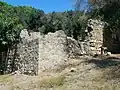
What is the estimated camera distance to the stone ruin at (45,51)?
18391mm

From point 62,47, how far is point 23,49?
84.6 inches

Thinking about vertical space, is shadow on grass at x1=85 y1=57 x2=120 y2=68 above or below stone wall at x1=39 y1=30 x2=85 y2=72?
below

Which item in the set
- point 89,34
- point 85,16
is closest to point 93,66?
point 89,34

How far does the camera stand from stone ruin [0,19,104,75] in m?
18.4

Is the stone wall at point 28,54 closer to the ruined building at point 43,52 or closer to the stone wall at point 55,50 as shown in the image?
the ruined building at point 43,52

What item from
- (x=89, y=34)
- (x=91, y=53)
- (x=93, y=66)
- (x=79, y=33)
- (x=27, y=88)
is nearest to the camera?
(x=27, y=88)

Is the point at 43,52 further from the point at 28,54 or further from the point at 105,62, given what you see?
the point at 105,62

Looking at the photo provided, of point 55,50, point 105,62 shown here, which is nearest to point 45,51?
point 55,50

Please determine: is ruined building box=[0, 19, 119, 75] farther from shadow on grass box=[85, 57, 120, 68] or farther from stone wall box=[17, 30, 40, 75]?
shadow on grass box=[85, 57, 120, 68]

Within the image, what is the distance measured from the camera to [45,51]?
18.6 m

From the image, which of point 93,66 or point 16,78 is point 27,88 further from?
point 93,66

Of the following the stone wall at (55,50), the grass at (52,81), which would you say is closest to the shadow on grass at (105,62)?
the stone wall at (55,50)

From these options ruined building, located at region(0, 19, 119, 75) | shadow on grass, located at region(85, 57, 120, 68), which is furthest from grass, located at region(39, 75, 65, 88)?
shadow on grass, located at region(85, 57, 120, 68)

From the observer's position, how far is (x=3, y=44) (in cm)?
2088
